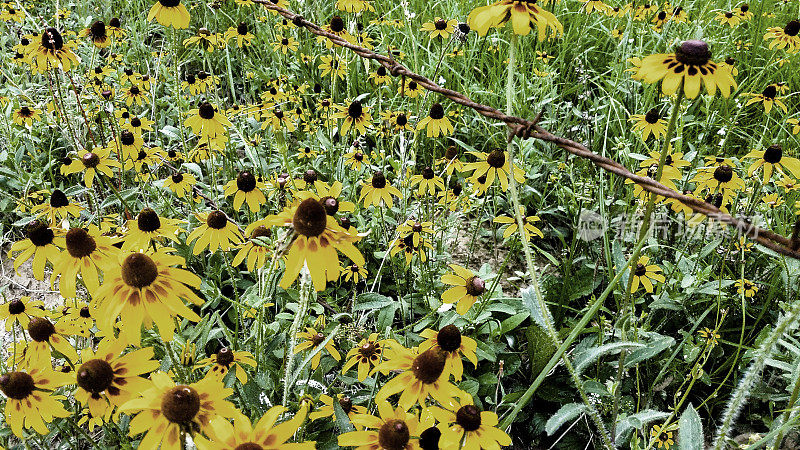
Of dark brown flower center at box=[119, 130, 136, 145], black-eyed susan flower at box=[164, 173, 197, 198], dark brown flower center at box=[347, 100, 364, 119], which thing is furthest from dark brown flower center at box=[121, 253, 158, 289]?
dark brown flower center at box=[347, 100, 364, 119]

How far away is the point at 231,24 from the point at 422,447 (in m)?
4.20

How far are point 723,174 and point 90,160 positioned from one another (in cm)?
249

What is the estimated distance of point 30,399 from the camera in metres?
1.16

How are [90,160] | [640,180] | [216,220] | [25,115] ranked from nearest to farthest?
[640,180], [216,220], [90,160], [25,115]

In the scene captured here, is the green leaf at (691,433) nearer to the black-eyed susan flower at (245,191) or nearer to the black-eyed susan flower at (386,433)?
the black-eyed susan flower at (386,433)

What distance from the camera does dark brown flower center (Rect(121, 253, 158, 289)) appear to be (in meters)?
0.96

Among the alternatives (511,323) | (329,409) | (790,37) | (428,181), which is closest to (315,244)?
(329,409)

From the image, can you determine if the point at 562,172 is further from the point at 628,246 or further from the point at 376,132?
the point at 376,132

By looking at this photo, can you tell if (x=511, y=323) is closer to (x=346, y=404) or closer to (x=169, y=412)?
(x=346, y=404)

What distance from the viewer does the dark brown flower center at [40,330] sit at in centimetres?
144

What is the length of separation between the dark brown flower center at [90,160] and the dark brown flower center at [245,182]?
66 centimetres

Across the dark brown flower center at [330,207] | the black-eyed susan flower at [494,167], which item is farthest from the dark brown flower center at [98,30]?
the dark brown flower center at [330,207]

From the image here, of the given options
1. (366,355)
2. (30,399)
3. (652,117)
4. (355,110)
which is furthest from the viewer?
(355,110)

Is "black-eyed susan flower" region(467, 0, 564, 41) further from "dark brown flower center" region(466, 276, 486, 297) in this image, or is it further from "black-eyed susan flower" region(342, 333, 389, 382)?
"black-eyed susan flower" region(342, 333, 389, 382)
